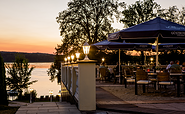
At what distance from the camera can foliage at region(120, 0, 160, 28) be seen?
30.8 metres

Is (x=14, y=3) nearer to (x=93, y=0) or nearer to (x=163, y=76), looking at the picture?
(x=93, y=0)

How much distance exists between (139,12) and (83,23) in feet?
26.6

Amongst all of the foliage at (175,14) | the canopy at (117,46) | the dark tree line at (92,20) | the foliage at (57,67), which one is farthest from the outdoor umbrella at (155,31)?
the foliage at (175,14)

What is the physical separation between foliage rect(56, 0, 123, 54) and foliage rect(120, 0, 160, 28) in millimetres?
3166

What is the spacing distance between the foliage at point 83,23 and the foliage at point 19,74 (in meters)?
11.0

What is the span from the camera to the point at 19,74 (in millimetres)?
36688

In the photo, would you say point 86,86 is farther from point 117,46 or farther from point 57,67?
point 57,67

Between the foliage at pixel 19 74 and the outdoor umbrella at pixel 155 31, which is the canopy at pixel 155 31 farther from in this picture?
the foliage at pixel 19 74

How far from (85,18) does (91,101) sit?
2401 centimetres

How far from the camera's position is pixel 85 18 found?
28.6 m

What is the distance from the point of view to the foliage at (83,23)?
28.2m

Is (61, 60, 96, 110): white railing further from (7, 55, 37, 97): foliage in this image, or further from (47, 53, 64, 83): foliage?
(7, 55, 37, 97): foliage

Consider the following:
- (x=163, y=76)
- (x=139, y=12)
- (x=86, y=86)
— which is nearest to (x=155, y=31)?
(x=163, y=76)

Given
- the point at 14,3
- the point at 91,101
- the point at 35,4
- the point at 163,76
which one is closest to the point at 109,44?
the point at 163,76
